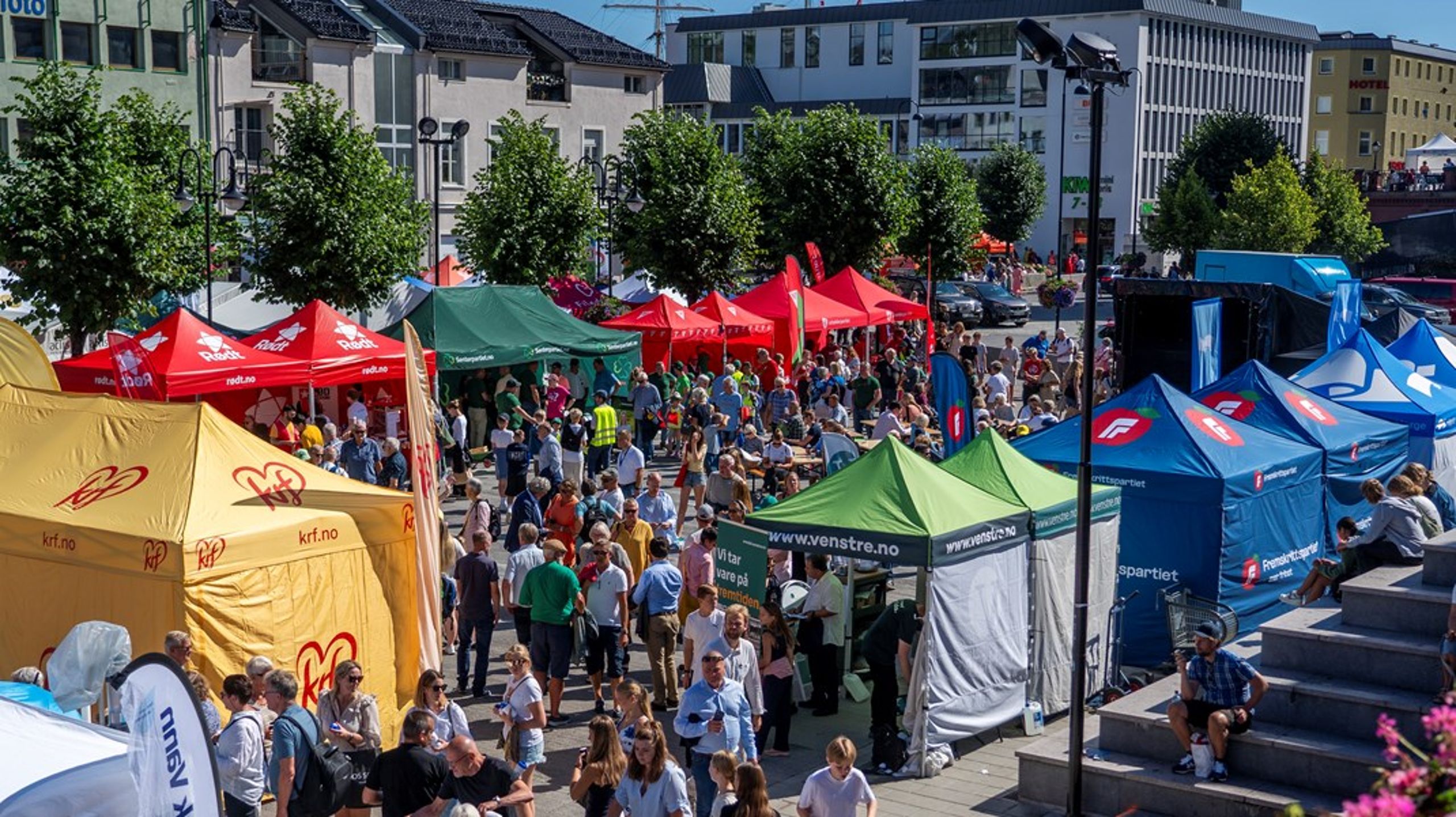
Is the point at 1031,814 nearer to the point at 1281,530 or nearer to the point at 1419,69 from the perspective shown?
Answer: the point at 1281,530

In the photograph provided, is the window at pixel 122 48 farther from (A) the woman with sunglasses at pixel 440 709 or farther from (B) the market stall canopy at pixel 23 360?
(A) the woman with sunglasses at pixel 440 709

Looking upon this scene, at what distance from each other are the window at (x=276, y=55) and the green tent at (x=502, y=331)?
22.9m

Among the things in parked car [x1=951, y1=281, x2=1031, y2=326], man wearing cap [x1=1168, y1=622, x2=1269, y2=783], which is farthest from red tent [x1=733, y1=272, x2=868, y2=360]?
man wearing cap [x1=1168, y1=622, x2=1269, y2=783]

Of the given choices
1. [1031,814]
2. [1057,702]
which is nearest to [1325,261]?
[1057,702]

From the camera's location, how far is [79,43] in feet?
135

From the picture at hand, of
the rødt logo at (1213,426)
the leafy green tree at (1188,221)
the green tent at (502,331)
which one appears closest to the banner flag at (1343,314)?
the rødt logo at (1213,426)

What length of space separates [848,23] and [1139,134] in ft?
62.0

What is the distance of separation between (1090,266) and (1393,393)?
10.4m

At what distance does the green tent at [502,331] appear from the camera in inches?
1011

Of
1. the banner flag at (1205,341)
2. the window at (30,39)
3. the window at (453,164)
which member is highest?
the window at (30,39)

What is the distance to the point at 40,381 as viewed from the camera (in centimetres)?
1638

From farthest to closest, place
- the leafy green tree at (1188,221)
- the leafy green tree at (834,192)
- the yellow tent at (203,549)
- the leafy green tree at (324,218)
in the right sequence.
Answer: the leafy green tree at (1188,221) < the leafy green tree at (834,192) < the leafy green tree at (324,218) < the yellow tent at (203,549)

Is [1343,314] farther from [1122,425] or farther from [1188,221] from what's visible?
[1188,221]

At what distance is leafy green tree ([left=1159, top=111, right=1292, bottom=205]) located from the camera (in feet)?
235
